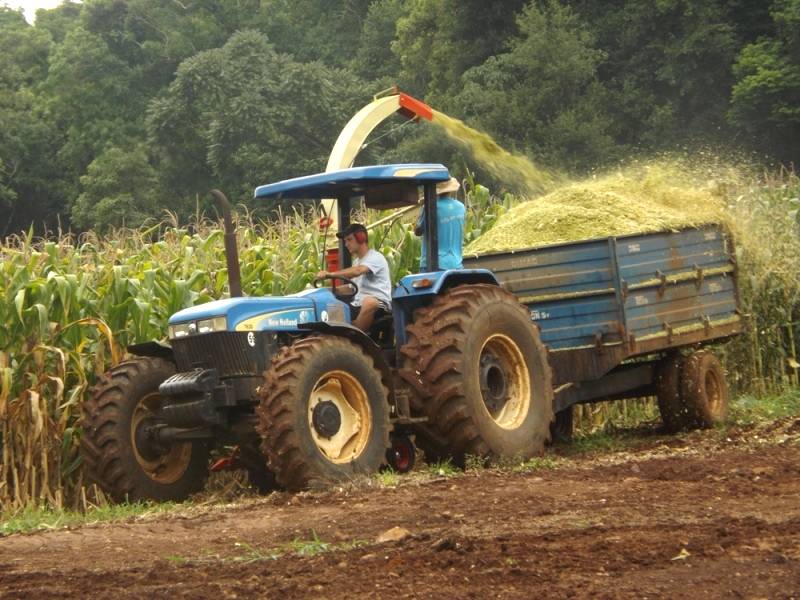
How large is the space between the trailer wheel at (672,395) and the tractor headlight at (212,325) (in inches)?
187

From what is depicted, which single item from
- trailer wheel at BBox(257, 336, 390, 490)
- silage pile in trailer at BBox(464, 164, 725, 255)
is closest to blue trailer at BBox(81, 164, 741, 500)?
trailer wheel at BBox(257, 336, 390, 490)

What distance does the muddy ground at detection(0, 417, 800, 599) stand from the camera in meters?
6.04

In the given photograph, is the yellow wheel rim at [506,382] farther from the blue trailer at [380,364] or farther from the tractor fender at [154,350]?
the tractor fender at [154,350]

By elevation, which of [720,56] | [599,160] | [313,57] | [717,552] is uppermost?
[313,57]

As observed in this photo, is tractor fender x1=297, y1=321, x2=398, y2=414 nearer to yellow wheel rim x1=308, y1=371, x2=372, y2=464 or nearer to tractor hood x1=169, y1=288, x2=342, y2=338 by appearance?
tractor hood x1=169, y1=288, x2=342, y2=338

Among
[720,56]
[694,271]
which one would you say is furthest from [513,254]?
[720,56]

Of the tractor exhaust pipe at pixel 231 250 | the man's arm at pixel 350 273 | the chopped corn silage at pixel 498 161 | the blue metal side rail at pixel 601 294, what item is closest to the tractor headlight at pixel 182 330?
the tractor exhaust pipe at pixel 231 250

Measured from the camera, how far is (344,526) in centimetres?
775

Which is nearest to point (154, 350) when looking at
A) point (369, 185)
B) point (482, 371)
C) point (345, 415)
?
point (345, 415)

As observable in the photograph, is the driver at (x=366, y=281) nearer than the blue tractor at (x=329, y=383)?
No

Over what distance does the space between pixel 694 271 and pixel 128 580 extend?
7373 mm

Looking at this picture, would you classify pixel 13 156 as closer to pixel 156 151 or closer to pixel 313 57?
pixel 156 151

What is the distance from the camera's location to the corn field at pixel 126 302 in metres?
11.0

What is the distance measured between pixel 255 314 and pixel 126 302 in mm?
2214
